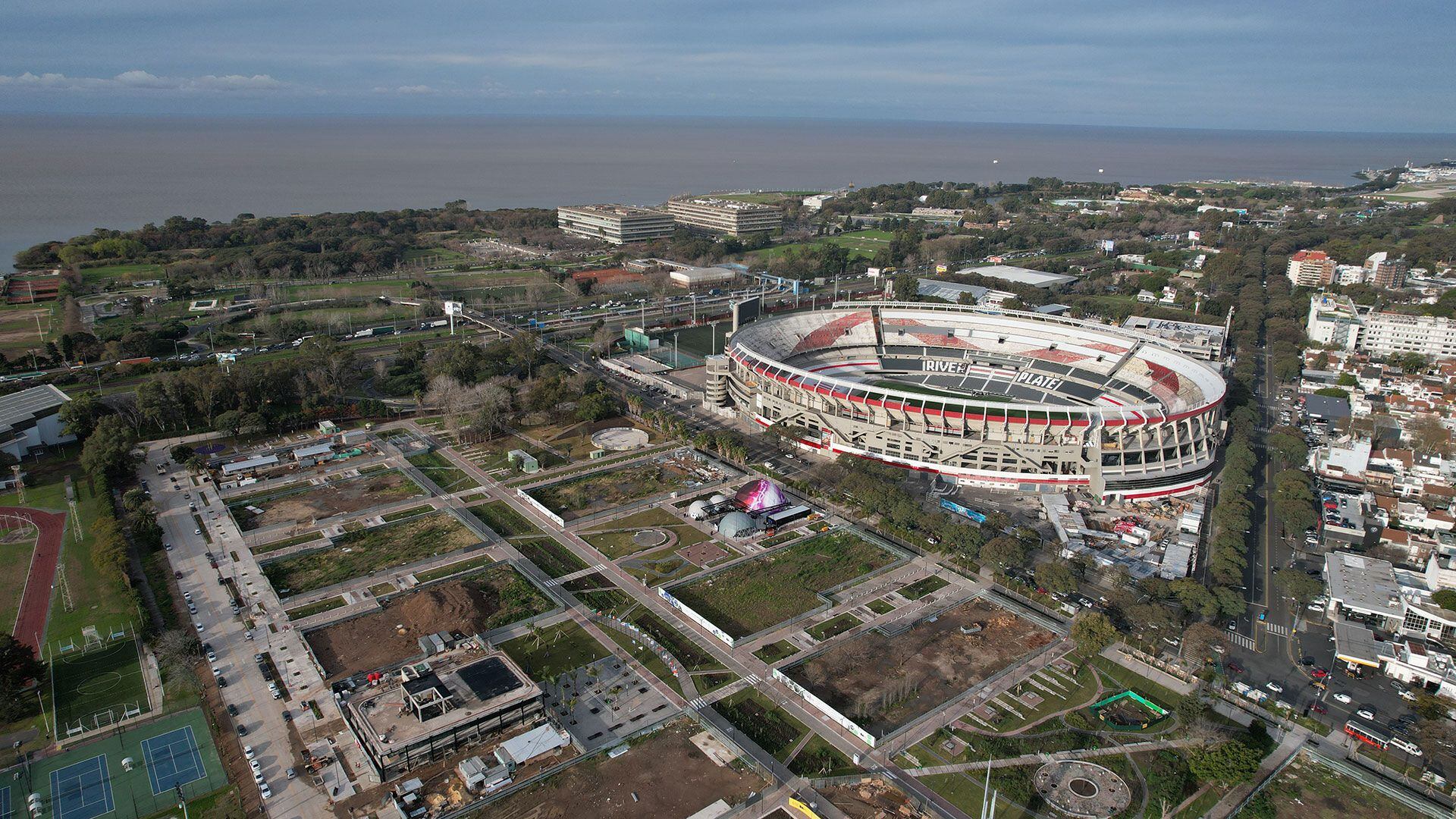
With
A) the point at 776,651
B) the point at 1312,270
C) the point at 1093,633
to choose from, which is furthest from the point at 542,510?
the point at 1312,270

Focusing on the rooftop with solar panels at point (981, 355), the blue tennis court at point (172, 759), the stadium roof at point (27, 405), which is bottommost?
the blue tennis court at point (172, 759)

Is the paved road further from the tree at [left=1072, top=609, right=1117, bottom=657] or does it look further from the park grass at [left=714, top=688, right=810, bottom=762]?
the tree at [left=1072, top=609, right=1117, bottom=657]

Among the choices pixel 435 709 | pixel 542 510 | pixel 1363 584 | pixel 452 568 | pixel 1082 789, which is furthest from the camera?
pixel 542 510

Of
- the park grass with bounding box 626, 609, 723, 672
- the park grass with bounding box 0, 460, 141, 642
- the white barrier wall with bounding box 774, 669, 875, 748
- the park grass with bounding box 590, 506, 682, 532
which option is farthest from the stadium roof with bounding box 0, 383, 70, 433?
the white barrier wall with bounding box 774, 669, 875, 748

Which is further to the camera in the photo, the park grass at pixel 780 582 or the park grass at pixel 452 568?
the park grass at pixel 452 568

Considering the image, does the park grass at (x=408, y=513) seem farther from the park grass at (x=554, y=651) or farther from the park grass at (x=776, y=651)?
the park grass at (x=776, y=651)

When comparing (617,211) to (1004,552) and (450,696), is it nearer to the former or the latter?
(1004,552)

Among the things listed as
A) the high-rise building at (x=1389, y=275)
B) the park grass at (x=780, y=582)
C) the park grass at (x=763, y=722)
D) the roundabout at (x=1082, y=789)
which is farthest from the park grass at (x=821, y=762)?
the high-rise building at (x=1389, y=275)

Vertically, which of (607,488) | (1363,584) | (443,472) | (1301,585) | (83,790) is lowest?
(83,790)
